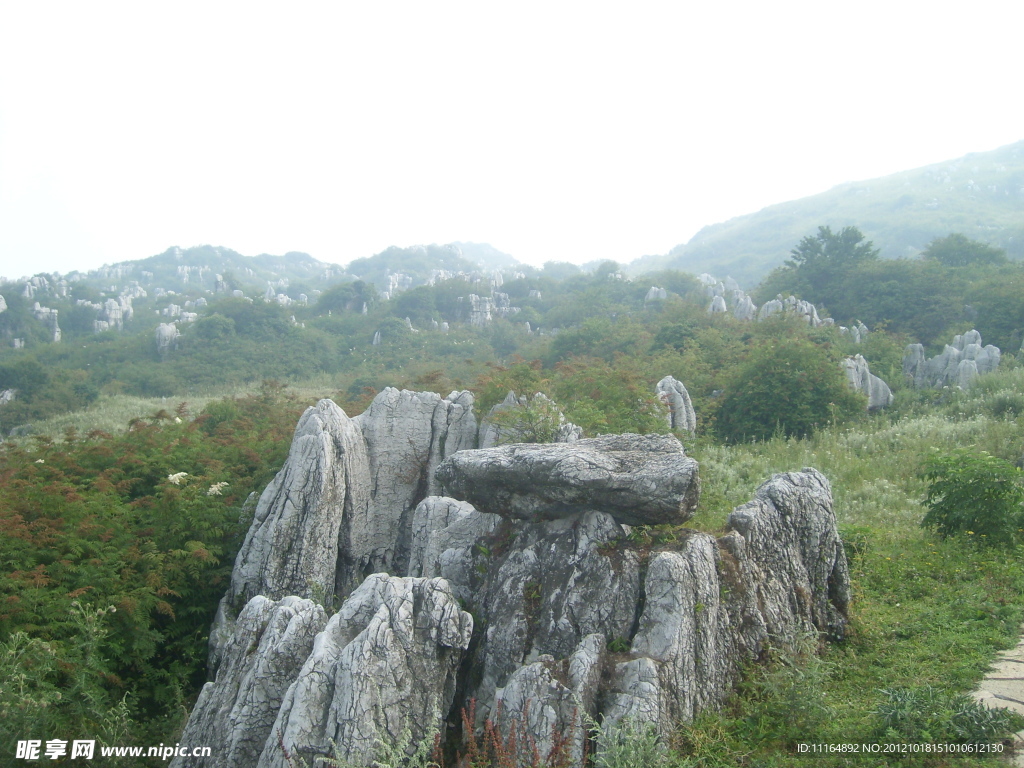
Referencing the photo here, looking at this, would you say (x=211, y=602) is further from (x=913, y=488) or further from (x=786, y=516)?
(x=913, y=488)

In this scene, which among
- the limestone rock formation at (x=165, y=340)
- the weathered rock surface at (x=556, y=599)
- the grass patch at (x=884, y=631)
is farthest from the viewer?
the limestone rock formation at (x=165, y=340)

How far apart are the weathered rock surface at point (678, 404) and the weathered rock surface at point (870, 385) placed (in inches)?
262

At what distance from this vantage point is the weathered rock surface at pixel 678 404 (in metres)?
15.1

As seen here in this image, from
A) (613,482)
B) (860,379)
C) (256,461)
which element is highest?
(613,482)

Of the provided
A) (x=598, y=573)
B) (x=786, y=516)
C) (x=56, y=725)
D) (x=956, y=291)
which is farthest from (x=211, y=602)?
(x=956, y=291)

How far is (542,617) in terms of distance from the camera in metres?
5.63

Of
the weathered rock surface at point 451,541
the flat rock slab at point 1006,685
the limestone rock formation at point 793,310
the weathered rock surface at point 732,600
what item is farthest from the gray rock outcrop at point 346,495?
the limestone rock formation at point 793,310

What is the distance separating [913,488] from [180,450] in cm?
1324

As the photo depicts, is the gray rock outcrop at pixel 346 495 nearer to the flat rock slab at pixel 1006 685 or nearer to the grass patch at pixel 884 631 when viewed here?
the grass patch at pixel 884 631

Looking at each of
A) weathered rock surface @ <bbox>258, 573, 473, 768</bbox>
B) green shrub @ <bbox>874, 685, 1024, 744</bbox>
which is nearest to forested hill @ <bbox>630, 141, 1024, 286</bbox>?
green shrub @ <bbox>874, 685, 1024, 744</bbox>

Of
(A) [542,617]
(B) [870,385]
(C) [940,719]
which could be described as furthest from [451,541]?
(B) [870,385]

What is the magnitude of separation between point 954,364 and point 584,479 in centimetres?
2128

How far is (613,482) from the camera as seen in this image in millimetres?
5723

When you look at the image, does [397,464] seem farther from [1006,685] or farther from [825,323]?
[825,323]
